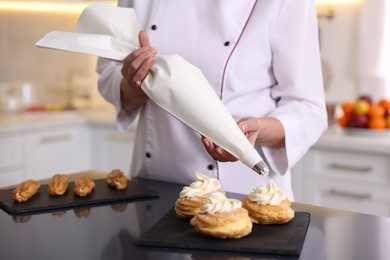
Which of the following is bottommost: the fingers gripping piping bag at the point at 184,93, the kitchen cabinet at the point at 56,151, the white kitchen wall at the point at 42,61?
the kitchen cabinet at the point at 56,151

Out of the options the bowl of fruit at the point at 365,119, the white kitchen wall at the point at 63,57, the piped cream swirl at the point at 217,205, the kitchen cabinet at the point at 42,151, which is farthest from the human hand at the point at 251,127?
the white kitchen wall at the point at 63,57

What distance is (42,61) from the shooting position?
10.2ft

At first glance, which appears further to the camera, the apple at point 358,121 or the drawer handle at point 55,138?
the drawer handle at point 55,138

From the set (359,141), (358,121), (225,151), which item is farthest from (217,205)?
(358,121)

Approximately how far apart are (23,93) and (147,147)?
74.0 inches

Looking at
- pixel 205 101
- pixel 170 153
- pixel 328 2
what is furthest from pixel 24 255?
pixel 328 2

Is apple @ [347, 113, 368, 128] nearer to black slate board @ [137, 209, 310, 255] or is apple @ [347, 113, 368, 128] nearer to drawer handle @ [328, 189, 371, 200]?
drawer handle @ [328, 189, 371, 200]

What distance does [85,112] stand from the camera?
3078 mm

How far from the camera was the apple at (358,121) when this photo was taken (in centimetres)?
229

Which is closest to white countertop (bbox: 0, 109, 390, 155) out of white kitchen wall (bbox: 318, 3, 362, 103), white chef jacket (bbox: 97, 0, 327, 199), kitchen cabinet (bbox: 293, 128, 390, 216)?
kitchen cabinet (bbox: 293, 128, 390, 216)

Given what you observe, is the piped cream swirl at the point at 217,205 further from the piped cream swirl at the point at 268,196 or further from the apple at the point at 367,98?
the apple at the point at 367,98

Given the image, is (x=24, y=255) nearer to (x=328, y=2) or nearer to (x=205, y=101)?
(x=205, y=101)

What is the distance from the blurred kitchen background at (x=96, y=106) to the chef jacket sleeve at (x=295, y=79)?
3.03 feet

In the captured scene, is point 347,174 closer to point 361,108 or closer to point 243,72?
point 361,108
